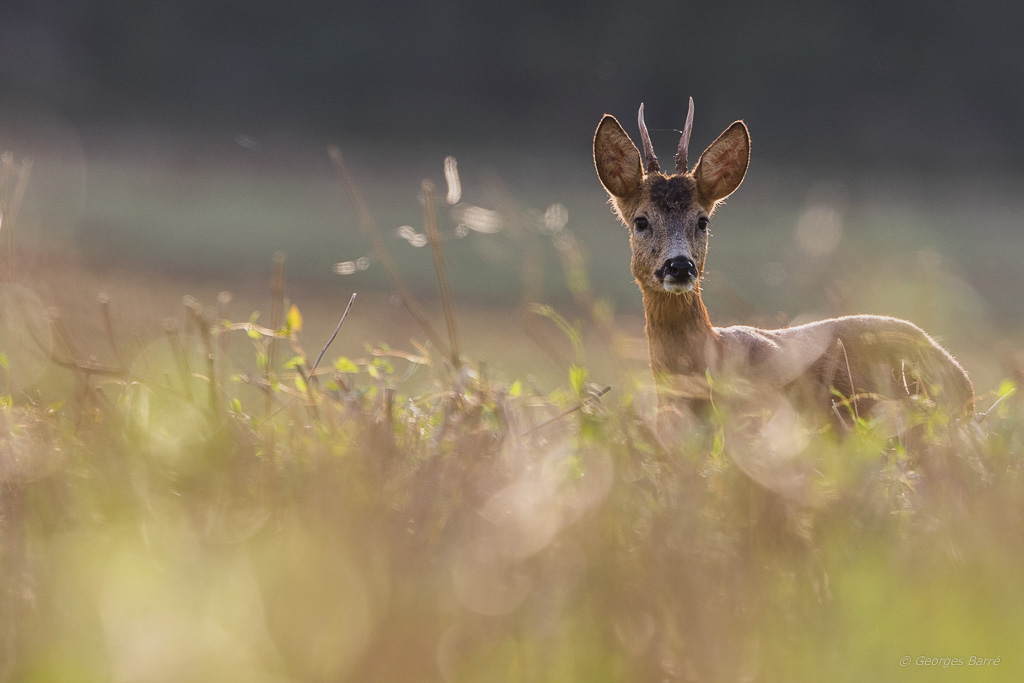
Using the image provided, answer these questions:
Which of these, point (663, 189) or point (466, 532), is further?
point (663, 189)

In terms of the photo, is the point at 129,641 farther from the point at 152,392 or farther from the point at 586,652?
the point at 152,392

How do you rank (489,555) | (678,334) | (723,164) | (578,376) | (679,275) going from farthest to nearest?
(723,164)
(678,334)
(679,275)
(578,376)
(489,555)

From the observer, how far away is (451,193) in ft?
13.6

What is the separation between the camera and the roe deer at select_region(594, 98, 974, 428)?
4.97 m

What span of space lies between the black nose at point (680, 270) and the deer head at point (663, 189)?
0.08 m

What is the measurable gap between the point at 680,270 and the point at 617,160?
35.9 inches

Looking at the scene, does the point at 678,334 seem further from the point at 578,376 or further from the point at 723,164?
the point at 578,376

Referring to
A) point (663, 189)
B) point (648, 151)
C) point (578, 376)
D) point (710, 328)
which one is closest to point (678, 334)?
point (710, 328)

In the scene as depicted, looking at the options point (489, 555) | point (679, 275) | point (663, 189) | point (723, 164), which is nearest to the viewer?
point (489, 555)

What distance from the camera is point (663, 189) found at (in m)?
5.50

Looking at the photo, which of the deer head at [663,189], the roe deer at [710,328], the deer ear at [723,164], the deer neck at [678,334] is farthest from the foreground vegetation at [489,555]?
the deer ear at [723,164]

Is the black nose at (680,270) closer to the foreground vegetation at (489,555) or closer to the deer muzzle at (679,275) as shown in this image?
the deer muzzle at (679,275)

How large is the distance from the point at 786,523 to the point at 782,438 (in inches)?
25.2

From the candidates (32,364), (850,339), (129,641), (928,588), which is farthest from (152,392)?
(850,339)
